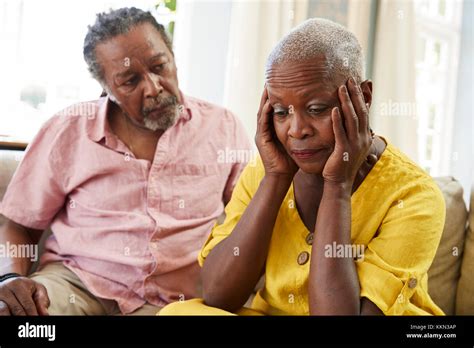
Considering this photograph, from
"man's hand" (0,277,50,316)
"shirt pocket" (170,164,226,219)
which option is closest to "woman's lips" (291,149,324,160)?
"shirt pocket" (170,164,226,219)

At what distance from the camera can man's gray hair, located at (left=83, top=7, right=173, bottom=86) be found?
58.1 inches

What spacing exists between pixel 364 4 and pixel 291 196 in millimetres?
1236

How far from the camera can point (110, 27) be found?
4.86ft

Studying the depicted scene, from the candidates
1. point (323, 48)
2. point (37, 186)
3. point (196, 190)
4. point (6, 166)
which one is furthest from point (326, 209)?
point (6, 166)

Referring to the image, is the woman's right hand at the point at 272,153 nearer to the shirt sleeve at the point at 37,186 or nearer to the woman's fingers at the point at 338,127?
the woman's fingers at the point at 338,127

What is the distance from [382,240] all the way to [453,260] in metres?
0.56

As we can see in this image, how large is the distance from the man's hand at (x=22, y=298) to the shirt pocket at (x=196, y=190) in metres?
0.36

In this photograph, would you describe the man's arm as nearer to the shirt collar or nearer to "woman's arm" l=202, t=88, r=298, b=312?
the shirt collar

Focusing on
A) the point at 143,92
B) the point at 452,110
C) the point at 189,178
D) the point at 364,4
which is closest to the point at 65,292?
the point at 189,178

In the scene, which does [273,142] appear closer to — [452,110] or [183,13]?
[183,13]

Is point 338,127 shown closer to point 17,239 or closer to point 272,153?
point 272,153

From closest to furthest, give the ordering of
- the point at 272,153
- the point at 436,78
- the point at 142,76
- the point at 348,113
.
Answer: the point at 348,113 → the point at 272,153 → the point at 142,76 → the point at 436,78

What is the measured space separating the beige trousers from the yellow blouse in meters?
0.33

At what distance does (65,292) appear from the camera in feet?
4.56
